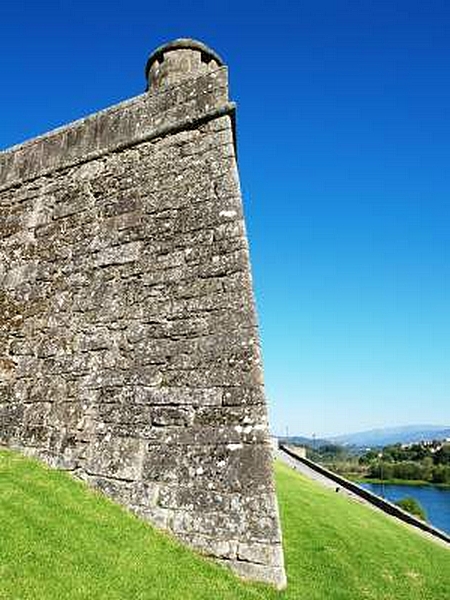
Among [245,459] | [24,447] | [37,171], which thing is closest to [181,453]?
[245,459]

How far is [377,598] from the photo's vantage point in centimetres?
531

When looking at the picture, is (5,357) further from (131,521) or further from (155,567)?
(155,567)

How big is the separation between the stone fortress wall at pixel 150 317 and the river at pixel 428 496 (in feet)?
159

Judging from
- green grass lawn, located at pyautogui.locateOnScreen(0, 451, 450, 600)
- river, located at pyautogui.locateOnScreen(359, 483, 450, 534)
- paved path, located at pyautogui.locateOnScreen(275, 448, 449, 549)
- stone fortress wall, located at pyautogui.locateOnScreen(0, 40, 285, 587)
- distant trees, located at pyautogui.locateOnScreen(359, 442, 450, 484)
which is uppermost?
stone fortress wall, located at pyautogui.locateOnScreen(0, 40, 285, 587)

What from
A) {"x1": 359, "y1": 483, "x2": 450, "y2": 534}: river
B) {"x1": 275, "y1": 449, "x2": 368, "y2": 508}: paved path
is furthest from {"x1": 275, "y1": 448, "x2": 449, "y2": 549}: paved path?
{"x1": 359, "y1": 483, "x2": 450, "y2": 534}: river

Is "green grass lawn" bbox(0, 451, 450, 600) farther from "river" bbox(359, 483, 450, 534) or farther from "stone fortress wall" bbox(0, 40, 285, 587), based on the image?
"river" bbox(359, 483, 450, 534)

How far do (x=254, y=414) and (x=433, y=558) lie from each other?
23.3ft

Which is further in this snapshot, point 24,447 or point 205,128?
point 205,128

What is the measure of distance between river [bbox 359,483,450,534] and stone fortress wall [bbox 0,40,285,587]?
159 ft

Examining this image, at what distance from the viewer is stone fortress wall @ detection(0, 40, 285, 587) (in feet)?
14.6

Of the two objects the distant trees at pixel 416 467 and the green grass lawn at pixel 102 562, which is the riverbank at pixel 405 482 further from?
the green grass lawn at pixel 102 562

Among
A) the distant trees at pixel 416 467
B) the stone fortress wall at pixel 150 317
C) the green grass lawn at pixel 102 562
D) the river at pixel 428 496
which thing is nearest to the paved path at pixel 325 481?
the green grass lawn at pixel 102 562

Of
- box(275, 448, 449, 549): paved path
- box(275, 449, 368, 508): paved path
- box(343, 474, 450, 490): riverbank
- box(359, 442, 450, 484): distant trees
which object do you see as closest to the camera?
box(275, 448, 449, 549): paved path

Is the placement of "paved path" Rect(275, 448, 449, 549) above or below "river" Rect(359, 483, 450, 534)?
above
